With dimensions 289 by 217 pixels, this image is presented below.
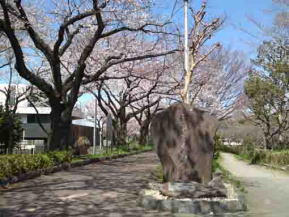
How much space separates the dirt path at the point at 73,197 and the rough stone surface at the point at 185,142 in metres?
1.24

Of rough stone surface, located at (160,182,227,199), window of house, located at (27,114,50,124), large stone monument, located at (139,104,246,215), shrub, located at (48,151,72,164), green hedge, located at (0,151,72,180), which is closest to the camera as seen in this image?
rough stone surface, located at (160,182,227,199)

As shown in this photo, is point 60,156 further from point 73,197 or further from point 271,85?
point 271,85

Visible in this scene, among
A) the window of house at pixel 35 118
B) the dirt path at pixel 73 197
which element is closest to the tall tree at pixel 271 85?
the dirt path at pixel 73 197

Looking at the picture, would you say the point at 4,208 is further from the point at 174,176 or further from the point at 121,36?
the point at 121,36

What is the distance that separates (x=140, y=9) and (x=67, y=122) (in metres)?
5.94

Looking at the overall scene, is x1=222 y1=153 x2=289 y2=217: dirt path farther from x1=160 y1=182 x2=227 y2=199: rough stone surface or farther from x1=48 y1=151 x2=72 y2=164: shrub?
x1=48 y1=151 x2=72 y2=164: shrub

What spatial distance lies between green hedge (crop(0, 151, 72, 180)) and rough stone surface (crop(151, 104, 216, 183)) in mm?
4469

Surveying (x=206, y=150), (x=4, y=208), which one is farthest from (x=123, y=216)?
(x=206, y=150)

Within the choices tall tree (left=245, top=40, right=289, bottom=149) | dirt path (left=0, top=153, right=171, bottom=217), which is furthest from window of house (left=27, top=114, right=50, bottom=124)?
dirt path (left=0, top=153, right=171, bottom=217)

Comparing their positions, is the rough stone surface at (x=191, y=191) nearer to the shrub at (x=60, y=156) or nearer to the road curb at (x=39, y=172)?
the road curb at (x=39, y=172)

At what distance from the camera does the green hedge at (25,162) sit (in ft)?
42.3

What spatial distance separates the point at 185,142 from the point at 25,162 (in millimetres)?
5799

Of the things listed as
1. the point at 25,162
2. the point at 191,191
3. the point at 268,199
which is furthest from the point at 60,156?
the point at 191,191

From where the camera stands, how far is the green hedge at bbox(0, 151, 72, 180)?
12883 mm
